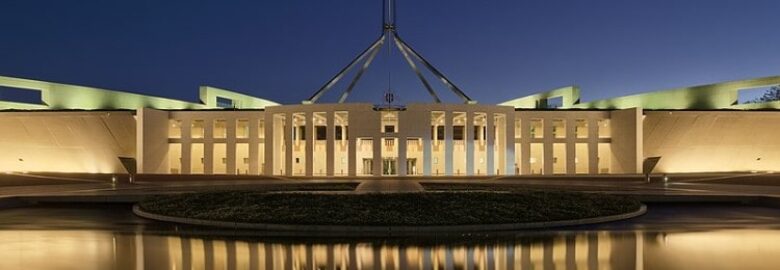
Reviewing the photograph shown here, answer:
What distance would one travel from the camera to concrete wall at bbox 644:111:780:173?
145 ft

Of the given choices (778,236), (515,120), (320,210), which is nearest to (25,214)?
(320,210)

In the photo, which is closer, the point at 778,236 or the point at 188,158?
the point at 778,236

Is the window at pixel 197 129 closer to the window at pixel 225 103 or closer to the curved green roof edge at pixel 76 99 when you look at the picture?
the curved green roof edge at pixel 76 99

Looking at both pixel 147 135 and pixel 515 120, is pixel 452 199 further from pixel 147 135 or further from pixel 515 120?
pixel 147 135

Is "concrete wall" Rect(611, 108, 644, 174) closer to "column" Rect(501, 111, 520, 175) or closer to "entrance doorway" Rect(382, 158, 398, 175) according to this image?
"column" Rect(501, 111, 520, 175)

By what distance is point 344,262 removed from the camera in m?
10.9

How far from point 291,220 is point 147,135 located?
33111 mm

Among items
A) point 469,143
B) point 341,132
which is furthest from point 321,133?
point 469,143

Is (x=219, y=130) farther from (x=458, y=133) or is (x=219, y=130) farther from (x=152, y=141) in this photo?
(x=458, y=133)

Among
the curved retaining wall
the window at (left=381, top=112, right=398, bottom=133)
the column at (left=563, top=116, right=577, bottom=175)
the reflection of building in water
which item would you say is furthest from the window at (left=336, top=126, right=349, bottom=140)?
the reflection of building in water

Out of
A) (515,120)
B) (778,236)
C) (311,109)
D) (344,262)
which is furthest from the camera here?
(515,120)

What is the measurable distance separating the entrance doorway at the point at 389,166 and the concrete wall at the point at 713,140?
65.3ft

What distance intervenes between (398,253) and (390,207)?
494 centimetres

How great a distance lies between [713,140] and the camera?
45312 millimetres
